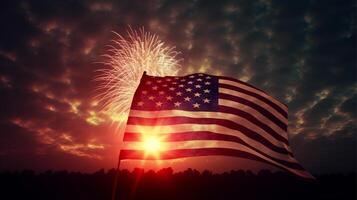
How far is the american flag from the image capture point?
1242 centimetres

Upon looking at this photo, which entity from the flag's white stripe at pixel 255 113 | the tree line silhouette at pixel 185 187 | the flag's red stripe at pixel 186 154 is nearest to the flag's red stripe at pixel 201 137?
the flag's red stripe at pixel 186 154

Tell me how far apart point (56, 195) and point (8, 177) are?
4245cm

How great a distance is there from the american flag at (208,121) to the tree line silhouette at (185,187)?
268 ft

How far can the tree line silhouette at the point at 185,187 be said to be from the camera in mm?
95875

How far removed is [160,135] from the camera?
12.9 metres

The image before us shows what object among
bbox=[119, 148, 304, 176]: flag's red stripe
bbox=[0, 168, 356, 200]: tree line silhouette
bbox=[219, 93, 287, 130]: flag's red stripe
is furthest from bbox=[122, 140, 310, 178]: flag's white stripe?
bbox=[0, 168, 356, 200]: tree line silhouette

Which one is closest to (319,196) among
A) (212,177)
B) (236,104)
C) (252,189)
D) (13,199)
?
(252,189)

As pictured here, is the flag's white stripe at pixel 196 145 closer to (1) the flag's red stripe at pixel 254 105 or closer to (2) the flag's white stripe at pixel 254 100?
(1) the flag's red stripe at pixel 254 105

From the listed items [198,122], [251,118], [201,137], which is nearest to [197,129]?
[198,122]

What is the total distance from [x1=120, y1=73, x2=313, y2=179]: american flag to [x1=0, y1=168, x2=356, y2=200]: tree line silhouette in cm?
8169

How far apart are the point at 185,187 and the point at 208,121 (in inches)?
3817

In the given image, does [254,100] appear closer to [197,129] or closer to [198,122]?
[198,122]

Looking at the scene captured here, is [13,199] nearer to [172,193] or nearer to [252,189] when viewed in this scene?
[172,193]

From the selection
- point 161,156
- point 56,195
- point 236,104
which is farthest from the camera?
point 56,195
